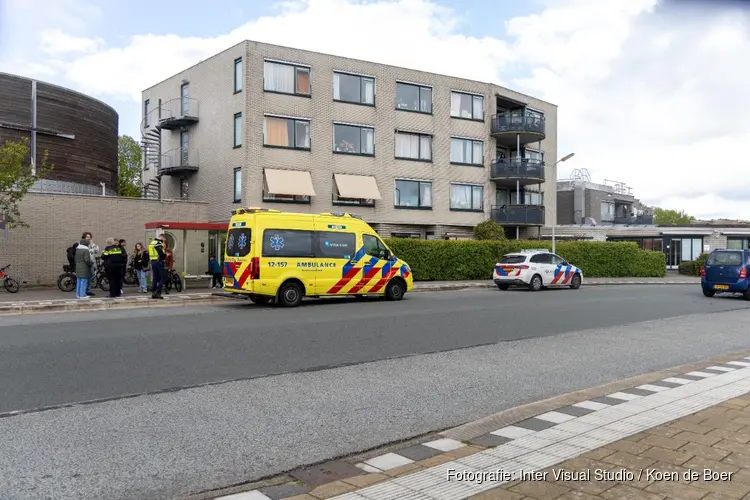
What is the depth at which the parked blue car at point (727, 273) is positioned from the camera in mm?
21781

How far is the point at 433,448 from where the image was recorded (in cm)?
523

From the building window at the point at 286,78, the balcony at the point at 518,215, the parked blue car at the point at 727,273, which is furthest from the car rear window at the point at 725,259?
the building window at the point at 286,78

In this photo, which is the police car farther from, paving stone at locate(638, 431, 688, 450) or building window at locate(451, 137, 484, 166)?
paving stone at locate(638, 431, 688, 450)

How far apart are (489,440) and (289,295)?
40.9 feet

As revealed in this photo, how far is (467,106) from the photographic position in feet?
132

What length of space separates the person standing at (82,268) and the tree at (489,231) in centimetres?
2369

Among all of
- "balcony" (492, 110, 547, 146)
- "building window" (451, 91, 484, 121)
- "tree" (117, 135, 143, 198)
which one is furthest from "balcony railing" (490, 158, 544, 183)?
"tree" (117, 135, 143, 198)

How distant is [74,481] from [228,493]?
3.58ft

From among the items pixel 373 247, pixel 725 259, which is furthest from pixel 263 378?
pixel 725 259

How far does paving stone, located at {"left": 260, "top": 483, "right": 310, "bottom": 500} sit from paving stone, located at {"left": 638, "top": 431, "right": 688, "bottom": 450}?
268 centimetres

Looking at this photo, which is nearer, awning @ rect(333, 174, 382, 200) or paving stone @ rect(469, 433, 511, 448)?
paving stone @ rect(469, 433, 511, 448)

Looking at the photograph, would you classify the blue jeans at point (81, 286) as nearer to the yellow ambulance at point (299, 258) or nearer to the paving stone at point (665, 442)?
the yellow ambulance at point (299, 258)

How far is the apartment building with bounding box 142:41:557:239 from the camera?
32188 mm

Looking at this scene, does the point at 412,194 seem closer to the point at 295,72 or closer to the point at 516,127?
the point at 516,127
